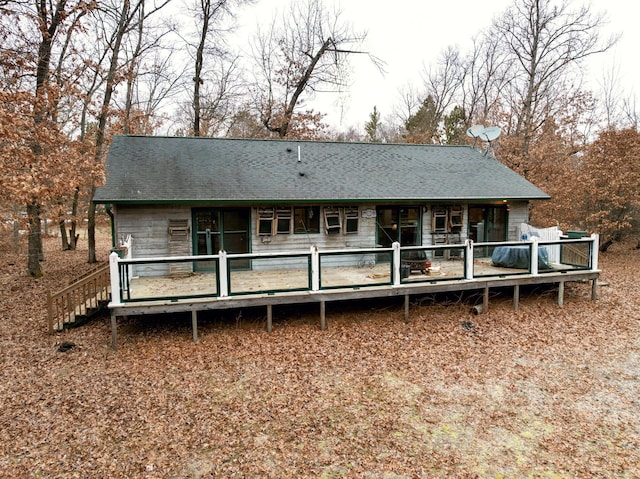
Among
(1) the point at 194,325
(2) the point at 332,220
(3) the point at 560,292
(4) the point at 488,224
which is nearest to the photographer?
(1) the point at 194,325

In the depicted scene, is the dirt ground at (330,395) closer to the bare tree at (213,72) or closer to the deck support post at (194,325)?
the deck support post at (194,325)

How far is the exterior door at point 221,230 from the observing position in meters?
10.1

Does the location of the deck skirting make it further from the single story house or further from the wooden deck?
the single story house

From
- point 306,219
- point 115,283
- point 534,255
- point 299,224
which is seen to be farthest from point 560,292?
point 115,283

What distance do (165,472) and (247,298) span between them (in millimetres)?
3895

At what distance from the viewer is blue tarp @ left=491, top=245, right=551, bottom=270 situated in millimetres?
9789

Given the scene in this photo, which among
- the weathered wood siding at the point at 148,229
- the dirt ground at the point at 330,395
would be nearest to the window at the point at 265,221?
the weathered wood siding at the point at 148,229

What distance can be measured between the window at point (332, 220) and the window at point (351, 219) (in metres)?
0.22

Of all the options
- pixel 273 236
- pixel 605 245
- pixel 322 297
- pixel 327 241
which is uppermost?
pixel 273 236

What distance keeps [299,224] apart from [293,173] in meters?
1.79

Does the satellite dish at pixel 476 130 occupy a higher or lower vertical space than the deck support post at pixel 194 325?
higher

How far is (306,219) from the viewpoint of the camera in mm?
10805

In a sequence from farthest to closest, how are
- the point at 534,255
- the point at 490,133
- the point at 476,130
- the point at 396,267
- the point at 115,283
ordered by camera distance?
1. the point at 476,130
2. the point at 490,133
3. the point at 534,255
4. the point at 396,267
5. the point at 115,283

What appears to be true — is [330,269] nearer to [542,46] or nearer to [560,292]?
[560,292]
